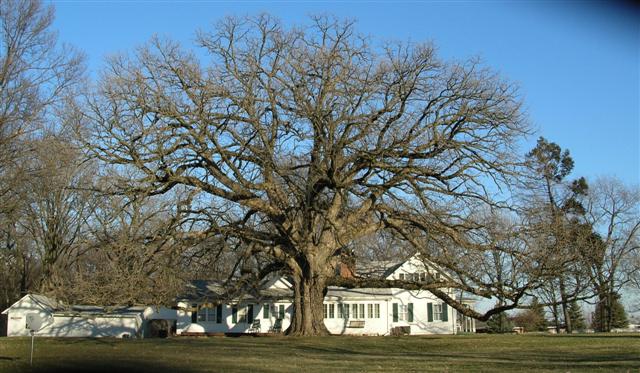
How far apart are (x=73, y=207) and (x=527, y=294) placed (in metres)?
33.8

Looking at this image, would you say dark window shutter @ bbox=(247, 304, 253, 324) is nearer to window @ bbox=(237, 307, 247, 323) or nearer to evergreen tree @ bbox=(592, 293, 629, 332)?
window @ bbox=(237, 307, 247, 323)

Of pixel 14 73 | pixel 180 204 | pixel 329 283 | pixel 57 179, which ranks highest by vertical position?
pixel 14 73

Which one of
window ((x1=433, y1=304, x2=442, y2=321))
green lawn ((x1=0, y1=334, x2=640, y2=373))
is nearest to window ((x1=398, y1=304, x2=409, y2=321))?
window ((x1=433, y1=304, x2=442, y2=321))

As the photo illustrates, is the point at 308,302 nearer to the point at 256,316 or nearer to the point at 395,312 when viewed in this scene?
the point at 256,316

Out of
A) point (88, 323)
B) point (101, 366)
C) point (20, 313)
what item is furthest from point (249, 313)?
point (101, 366)

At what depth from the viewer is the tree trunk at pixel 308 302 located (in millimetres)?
28344

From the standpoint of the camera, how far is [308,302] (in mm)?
28688

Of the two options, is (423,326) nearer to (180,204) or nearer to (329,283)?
(329,283)

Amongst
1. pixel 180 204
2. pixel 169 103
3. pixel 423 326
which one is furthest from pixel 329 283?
pixel 423 326

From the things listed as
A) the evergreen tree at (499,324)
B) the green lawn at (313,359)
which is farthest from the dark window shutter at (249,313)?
the evergreen tree at (499,324)

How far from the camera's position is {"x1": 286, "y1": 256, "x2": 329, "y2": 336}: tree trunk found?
2834 cm

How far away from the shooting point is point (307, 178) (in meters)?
26.5

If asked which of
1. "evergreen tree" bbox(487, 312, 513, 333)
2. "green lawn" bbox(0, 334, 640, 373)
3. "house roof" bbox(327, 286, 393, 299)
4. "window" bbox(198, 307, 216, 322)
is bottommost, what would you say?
"evergreen tree" bbox(487, 312, 513, 333)

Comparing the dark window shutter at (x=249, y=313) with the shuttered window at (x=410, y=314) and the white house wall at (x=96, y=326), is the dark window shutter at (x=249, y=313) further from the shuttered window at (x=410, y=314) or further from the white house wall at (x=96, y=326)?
the shuttered window at (x=410, y=314)
